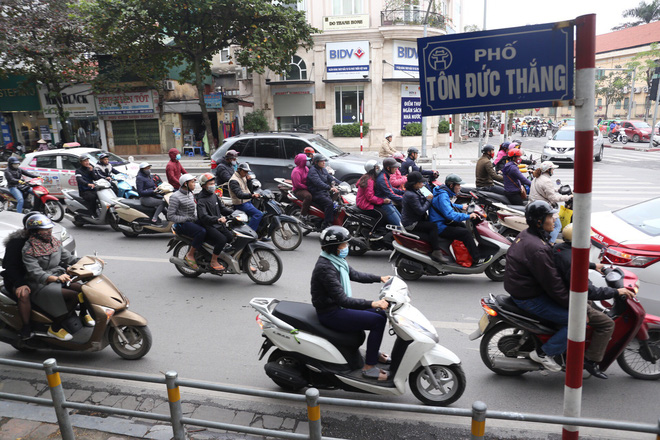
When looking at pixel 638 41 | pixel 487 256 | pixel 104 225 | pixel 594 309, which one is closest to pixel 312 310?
pixel 594 309

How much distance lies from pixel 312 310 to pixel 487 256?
143 inches

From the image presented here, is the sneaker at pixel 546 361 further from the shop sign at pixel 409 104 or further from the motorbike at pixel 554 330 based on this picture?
the shop sign at pixel 409 104

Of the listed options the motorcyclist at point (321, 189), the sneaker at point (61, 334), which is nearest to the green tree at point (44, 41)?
the motorcyclist at point (321, 189)

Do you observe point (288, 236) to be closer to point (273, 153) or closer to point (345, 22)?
point (273, 153)

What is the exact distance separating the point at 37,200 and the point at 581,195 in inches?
491

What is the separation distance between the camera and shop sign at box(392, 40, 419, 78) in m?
26.3

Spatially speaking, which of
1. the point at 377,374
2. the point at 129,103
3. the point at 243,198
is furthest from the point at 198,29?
the point at 377,374

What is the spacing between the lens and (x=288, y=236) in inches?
365

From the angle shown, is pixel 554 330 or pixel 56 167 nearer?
pixel 554 330

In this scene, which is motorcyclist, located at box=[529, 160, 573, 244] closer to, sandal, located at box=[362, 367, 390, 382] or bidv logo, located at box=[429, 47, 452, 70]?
sandal, located at box=[362, 367, 390, 382]

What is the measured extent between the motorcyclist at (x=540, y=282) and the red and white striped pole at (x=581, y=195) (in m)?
1.51

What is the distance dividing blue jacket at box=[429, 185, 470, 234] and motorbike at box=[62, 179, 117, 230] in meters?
7.19

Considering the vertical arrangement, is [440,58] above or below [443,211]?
above

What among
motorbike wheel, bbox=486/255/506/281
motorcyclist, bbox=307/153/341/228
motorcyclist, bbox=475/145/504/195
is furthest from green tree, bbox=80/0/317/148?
motorbike wheel, bbox=486/255/506/281
